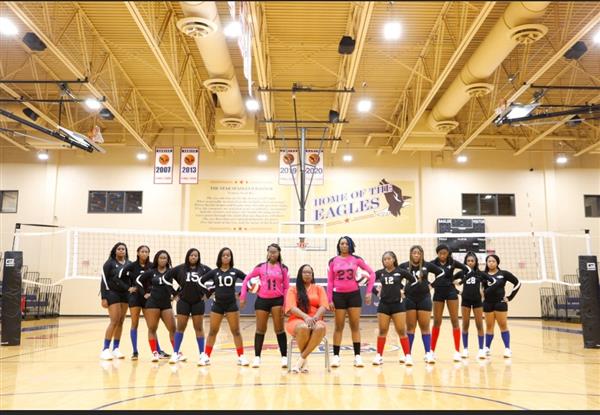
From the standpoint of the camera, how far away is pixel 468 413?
437cm

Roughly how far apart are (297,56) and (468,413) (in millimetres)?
10473

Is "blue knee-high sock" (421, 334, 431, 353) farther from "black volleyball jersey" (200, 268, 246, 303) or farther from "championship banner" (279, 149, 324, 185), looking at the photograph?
"championship banner" (279, 149, 324, 185)

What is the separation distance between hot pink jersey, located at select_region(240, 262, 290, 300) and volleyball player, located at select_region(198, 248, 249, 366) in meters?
0.23

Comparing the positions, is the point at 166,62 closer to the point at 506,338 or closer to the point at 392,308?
the point at 392,308

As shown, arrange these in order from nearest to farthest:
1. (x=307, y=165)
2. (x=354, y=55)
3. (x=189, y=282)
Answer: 1. (x=189, y=282)
2. (x=354, y=55)
3. (x=307, y=165)

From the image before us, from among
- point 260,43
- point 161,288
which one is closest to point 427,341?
point 161,288

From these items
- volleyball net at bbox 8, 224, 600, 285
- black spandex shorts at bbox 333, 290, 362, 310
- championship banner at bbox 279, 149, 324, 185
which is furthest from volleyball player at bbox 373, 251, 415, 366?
championship banner at bbox 279, 149, 324, 185

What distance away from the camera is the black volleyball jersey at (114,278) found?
301 inches

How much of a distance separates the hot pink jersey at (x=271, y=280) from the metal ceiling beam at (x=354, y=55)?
15.7 feet

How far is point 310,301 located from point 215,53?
620 cm

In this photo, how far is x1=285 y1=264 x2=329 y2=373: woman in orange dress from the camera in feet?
21.2

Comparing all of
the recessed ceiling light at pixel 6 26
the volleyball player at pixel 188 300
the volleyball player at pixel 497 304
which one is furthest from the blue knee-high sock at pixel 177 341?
the recessed ceiling light at pixel 6 26

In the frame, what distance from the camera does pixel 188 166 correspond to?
1761 centimetres

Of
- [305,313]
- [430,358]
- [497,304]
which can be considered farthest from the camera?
[497,304]
